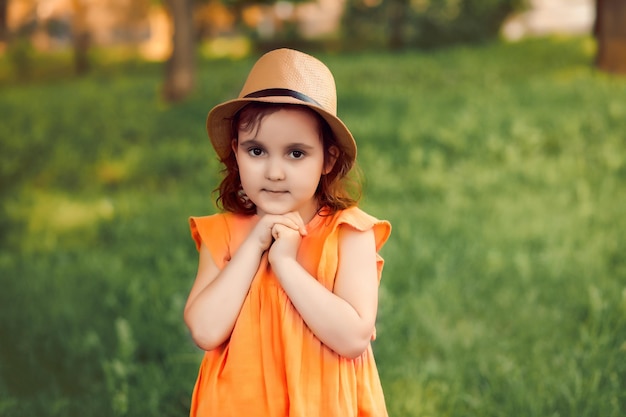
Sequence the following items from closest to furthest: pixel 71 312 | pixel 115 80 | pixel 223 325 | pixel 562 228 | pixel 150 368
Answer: pixel 223 325, pixel 150 368, pixel 71 312, pixel 562 228, pixel 115 80

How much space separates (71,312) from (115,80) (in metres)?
11.5

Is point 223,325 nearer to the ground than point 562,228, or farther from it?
farther from it

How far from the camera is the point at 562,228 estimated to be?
511cm

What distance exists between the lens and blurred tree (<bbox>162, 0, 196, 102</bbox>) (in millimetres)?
A: 11203

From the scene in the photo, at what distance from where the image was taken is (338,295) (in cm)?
189

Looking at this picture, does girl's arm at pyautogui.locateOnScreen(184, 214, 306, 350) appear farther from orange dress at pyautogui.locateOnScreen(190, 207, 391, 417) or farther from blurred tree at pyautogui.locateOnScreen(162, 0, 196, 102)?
blurred tree at pyautogui.locateOnScreen(162, 0, 196, 102)

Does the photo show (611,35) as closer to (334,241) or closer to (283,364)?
(334,241)

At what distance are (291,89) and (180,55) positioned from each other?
9949 millimetres

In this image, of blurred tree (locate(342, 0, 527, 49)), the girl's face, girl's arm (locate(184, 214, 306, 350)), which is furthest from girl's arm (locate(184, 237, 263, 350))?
blurred tree (locate(342, 0, 527, 49))

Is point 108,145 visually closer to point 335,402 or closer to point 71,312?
point 71,312

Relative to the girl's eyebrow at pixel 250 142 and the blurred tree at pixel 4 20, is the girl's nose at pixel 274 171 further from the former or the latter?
the blurred tree at pixel 4 20

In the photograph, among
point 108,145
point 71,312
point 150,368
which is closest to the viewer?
point 150,368

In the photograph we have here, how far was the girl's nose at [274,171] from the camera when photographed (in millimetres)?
1842

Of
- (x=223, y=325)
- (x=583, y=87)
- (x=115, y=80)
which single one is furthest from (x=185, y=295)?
(x=115, y=80)
